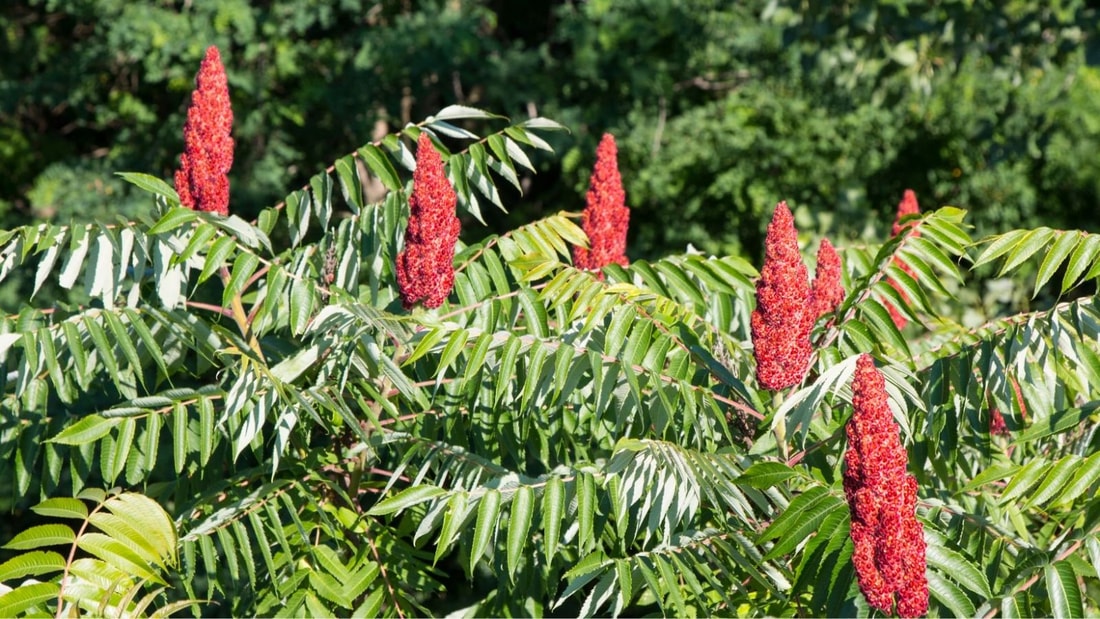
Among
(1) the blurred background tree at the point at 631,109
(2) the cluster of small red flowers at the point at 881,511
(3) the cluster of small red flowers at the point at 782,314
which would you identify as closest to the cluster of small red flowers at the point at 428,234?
(3) the cluster of small red flowers at the point at 782,314

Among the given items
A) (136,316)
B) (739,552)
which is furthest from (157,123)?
(739,552)

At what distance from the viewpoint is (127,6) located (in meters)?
10.6

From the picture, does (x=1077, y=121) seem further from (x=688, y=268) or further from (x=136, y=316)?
(x=136, y=316)

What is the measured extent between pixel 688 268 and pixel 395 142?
104cm

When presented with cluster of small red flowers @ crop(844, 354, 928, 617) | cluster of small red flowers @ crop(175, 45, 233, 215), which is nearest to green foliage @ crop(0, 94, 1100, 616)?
cluster of small red flowers @ crop(175, 45, 233, 215)

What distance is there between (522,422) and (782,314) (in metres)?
1.02

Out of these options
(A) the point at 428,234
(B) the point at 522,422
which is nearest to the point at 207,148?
(A) the point at 428,234

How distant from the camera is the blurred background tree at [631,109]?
1070 centimetres

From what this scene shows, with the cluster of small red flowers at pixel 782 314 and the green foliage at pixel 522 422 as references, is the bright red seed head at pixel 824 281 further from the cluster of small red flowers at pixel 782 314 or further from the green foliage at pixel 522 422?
the cluster of small red flowers at pixel 782 314

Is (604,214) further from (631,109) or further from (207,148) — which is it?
(631,109)

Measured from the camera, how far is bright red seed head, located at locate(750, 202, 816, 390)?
338 cm

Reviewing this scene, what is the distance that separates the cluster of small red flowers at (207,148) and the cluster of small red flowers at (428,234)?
0.75 m

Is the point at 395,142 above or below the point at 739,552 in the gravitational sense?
above

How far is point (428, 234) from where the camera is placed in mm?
3648
